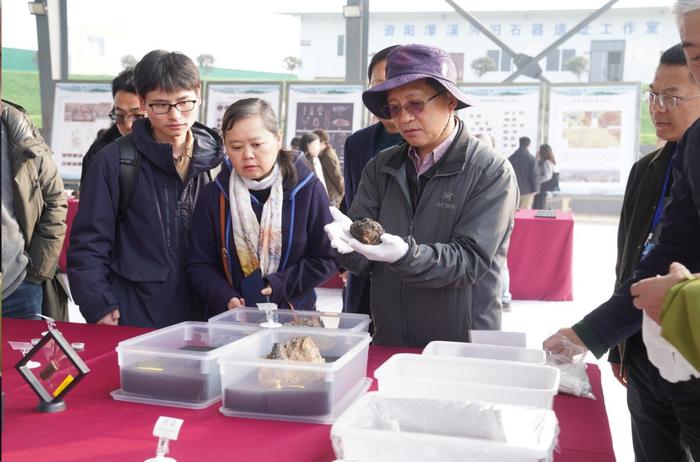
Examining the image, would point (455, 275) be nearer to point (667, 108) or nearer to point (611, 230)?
point (667, 108)

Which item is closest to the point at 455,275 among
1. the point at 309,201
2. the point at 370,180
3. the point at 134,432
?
the point at 370,180

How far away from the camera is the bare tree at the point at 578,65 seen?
32.4ft

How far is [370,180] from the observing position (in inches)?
75.2

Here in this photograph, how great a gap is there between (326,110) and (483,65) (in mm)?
3052

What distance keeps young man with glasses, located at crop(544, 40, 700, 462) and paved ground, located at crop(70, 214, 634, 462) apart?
1089 millimetres

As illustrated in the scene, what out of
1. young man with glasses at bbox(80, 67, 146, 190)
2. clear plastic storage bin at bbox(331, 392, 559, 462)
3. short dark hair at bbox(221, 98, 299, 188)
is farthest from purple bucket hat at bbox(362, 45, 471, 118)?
young man with glasses at bbox(80, 67, 146, 190)

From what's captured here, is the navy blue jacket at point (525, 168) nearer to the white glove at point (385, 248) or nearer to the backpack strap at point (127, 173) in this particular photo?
the backpack strap at point (127, 173)

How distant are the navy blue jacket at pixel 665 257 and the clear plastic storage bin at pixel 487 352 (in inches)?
5.7

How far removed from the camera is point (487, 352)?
141 centimetres

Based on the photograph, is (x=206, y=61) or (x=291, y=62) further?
(x=206, y=61)

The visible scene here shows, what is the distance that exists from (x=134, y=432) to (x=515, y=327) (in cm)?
374

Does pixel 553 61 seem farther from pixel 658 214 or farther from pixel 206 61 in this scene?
pixel 658 214

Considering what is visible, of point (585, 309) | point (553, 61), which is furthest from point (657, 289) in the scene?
point (553, 61)

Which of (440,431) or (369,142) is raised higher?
(369,142)
